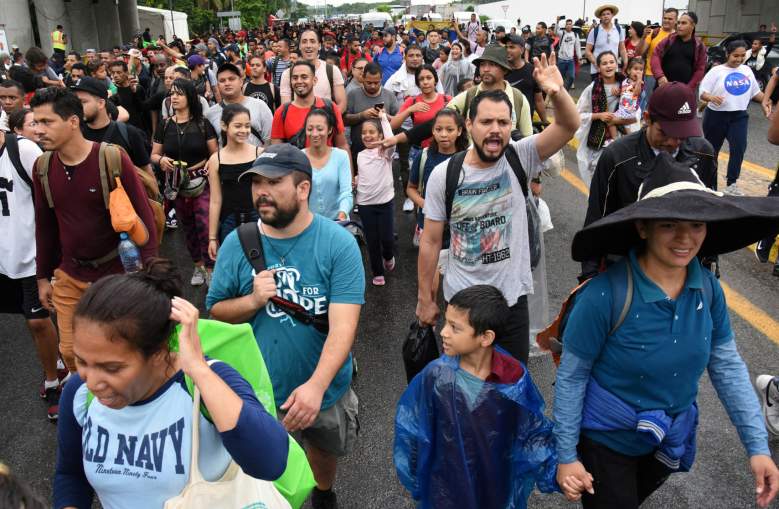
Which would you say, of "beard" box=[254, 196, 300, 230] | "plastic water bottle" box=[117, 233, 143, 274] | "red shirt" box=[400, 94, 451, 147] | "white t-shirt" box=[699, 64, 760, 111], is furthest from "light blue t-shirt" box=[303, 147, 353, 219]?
"white t-shirt" box=[699, 64, 760, 111]

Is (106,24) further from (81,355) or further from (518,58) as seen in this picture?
(81,355)

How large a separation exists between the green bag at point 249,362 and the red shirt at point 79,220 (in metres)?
2.20

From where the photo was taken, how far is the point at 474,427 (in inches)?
104

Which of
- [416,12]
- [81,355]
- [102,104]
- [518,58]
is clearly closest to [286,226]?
[81,355]

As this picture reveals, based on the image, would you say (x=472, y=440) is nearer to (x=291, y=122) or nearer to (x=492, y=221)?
(x=492, y=221)

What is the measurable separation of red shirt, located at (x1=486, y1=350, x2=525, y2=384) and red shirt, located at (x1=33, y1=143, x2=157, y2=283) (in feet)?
7.80

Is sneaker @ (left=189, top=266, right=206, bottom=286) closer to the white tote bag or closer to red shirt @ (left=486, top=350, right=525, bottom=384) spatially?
red shirt @ (left=486, top=350, right=525, bottom=384)

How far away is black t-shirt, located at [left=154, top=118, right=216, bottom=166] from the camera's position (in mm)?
6227

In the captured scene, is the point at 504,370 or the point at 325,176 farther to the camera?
the point at 325,176

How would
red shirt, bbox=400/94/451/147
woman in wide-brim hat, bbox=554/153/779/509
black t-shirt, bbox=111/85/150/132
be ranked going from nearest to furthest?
woman in wide-brim hat, bbox=554/153/779/509
red shirt, bbox=400/94/451/147
black t-shirt, bbox=111/85/150/132

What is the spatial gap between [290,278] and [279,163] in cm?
50

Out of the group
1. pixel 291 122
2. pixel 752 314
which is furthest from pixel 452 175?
pixel 752 314

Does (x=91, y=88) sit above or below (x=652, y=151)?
above

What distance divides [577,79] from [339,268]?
65.9 feet
